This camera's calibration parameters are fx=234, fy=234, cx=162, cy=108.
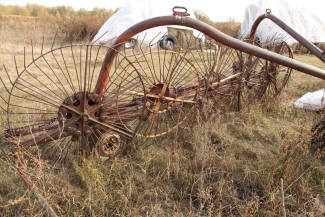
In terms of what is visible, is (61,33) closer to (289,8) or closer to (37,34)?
(37,34)

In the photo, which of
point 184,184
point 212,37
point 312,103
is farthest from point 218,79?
point 312,103

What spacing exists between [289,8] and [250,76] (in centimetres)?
1044

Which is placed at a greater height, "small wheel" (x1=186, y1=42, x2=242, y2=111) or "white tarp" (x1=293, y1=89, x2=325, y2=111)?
"small wheel" (x1=186, y1=42, x2=242, y2=111)

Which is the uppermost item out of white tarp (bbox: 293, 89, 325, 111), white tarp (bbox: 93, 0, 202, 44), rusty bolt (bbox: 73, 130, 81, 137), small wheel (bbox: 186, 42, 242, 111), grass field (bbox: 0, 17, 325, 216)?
white tarp (bbox: 93, 0, 202, 44)

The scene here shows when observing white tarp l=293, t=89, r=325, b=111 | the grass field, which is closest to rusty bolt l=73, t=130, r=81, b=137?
the grass field

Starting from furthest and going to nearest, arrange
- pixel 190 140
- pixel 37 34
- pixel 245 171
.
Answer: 1. pixel 37 34
2. pixel 190 140
3. pixel 245 171

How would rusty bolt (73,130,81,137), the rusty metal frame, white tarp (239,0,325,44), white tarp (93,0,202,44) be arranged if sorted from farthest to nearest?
Answer: white tarp (239,0,325,44), white tarp (93,0,202,44), rusty bolt (73,130,81,137), the rusty metal frame

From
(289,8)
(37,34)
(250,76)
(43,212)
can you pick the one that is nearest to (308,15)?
(289,8)

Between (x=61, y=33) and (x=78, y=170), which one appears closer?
(x=78, y=170)

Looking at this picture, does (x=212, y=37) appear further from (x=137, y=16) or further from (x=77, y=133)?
(x=137, y=16)

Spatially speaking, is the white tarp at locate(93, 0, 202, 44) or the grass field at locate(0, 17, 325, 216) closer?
the grass field at locate(0, 17, 325, 216)

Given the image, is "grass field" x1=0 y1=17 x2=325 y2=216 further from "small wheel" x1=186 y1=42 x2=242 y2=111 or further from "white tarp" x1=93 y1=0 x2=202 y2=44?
"white tarp" x1=93 y1=0 x2=202 y2=44

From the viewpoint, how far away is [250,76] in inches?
143

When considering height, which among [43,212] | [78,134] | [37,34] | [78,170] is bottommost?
[43,212]
